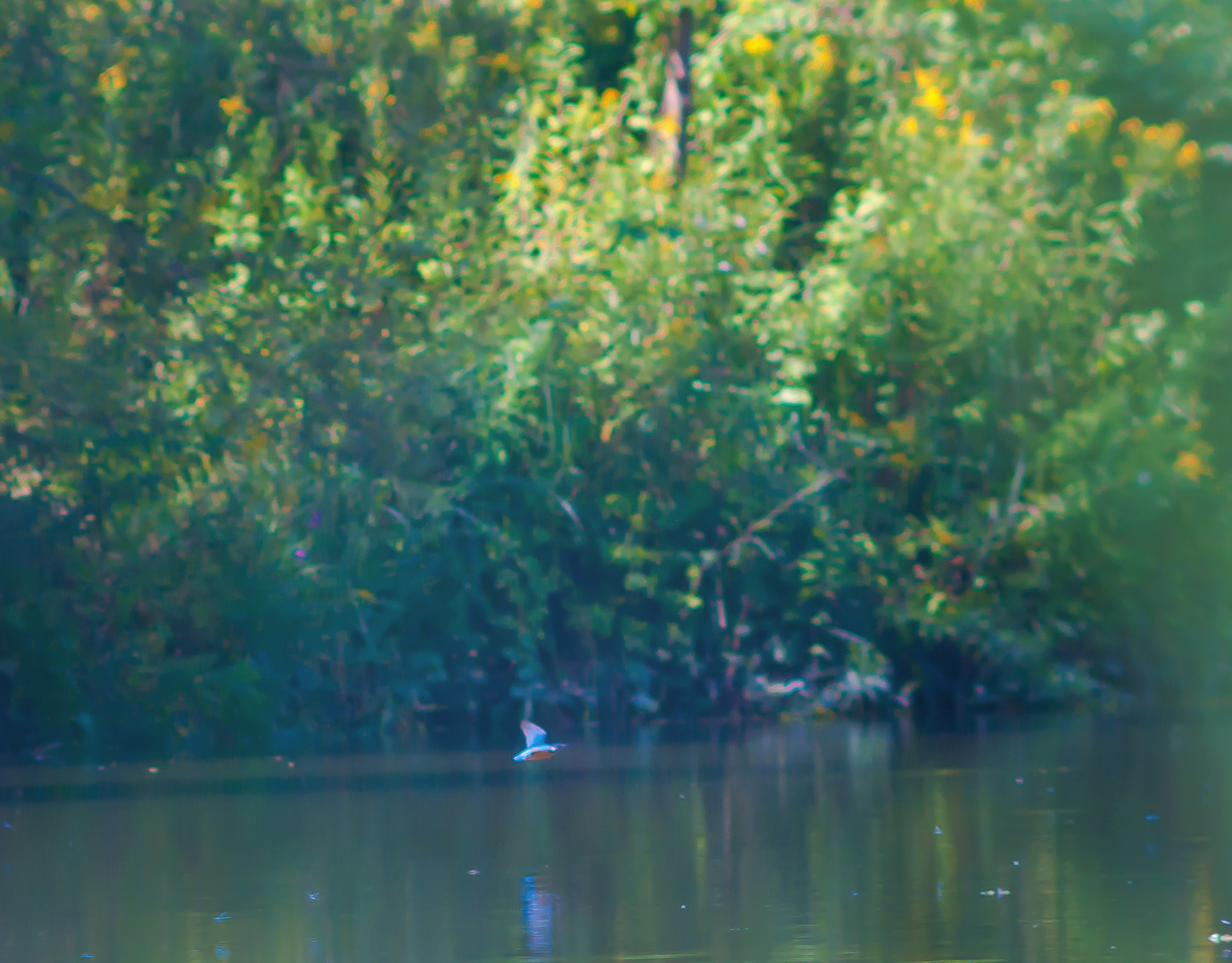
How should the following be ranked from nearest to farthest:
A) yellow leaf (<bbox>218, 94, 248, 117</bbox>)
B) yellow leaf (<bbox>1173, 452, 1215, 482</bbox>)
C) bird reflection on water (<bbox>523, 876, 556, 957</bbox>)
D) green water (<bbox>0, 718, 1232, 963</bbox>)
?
1. bird reflection on water (<bbox>523, 876, 556, 957</bbox>)
2. green water (<bbox>0, 718, 1232, 963</bbox>)
3. yellow leaf (<bbox>218, 94, 248, 117</bbox>)
4. yellow leaf (<bbox>1173, 452, 1215, 482</bbox>)

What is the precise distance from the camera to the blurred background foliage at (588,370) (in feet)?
61.1

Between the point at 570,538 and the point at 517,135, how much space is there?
4489 mm

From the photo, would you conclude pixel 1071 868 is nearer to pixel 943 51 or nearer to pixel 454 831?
pixel 454 831

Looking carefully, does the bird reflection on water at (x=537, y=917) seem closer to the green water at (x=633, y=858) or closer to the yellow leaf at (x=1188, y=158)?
the green water at (x=633, y=858)

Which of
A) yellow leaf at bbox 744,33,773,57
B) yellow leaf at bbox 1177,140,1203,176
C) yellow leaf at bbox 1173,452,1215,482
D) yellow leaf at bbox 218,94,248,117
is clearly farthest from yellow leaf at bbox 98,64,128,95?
yellow leaf at bbox 1177,140,1203,176

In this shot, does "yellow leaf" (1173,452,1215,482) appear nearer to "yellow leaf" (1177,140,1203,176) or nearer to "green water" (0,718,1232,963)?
"yellow leaf" (1177,140,1203,176)

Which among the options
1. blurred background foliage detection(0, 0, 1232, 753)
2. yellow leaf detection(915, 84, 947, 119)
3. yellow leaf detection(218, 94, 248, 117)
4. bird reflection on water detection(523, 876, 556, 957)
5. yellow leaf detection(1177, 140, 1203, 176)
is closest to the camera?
bird reflection on water detection(523, 876, 556, 957)

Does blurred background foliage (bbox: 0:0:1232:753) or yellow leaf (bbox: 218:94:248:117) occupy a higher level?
yellow leaf (bbox: 218:94:248:117)

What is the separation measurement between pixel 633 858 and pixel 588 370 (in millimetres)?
11450

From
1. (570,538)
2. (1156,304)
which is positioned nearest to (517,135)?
(570,538)

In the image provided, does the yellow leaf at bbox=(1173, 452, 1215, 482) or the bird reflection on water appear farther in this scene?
the yellow leaf at bbox=(1173, 452, 1215, 482)

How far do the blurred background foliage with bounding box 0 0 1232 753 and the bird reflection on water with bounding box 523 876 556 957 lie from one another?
941cm

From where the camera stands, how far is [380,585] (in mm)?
20859

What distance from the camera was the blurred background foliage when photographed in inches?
733
